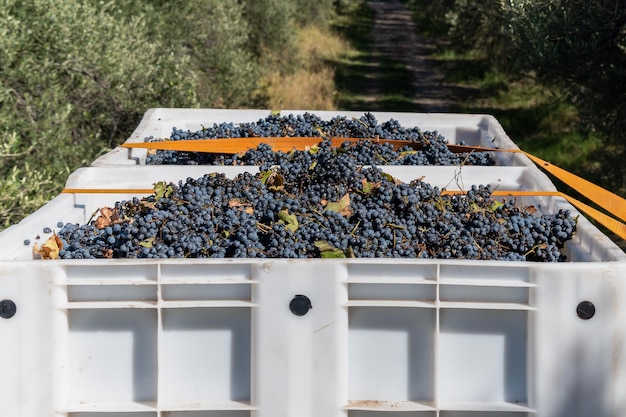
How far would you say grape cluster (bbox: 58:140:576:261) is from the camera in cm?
312

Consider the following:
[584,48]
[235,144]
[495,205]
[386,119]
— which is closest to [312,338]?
[495,205]

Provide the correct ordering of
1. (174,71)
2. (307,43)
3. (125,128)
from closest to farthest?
1. (125,128)
2. (174,71)
3. (307,43)

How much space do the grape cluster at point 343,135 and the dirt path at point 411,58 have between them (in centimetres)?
1345

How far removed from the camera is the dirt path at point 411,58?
67.4 feet

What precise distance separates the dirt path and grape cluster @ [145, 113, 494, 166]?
13454mm

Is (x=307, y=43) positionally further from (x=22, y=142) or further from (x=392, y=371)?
(x=392, y=371)

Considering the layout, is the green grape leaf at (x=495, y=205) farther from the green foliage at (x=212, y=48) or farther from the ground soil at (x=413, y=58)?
the ground soil at (x=413, y=58)

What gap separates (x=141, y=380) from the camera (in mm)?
2734

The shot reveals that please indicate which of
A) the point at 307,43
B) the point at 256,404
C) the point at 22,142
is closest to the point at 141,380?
the point at 256,404

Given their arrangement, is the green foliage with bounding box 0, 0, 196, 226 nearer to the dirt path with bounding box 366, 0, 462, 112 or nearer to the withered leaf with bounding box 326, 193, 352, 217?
the withered leaf with bounding box 326, 193, 352, 217

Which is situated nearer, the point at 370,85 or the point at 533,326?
the point at 533,326

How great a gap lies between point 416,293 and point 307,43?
2418 centimetres

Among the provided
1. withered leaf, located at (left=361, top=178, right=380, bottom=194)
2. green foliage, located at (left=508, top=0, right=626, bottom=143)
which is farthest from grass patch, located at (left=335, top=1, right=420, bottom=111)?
withered leaf, located at (left=361, top=178, right=380, bottom=194)

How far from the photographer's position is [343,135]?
541 cm
